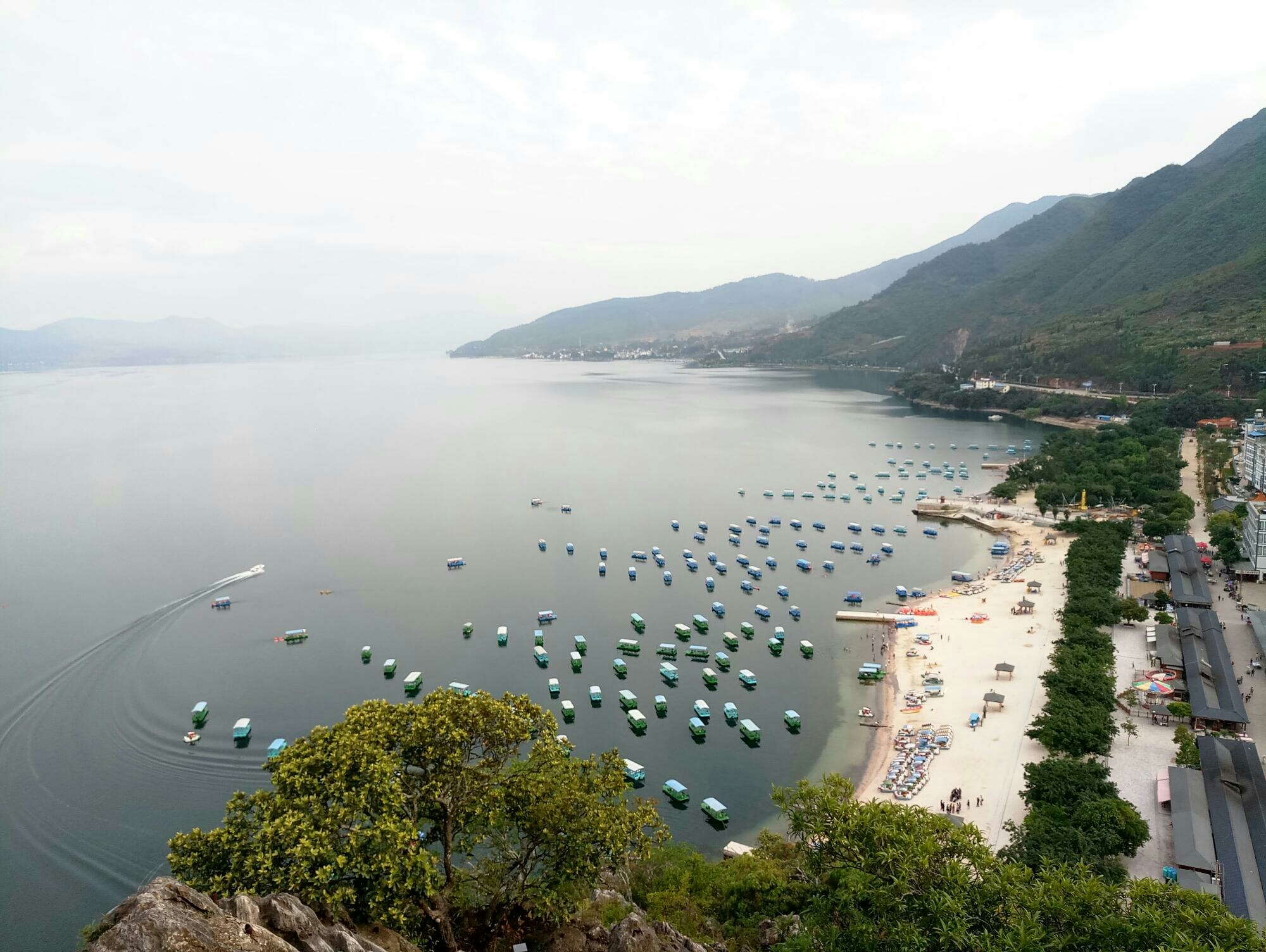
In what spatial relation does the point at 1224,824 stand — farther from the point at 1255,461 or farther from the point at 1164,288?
the point at 1164,288

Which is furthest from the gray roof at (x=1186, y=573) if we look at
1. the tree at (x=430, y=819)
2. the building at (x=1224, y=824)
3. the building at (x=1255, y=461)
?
the tree at (x=430, y=819)

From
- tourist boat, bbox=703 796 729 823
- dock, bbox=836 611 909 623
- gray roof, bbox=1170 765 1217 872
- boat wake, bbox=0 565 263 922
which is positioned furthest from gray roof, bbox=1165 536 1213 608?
boat wake, bbox=0 565 263 922

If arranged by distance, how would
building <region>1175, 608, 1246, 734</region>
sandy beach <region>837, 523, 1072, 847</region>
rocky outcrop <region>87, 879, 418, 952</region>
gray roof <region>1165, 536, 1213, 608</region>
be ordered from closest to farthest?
rocky outcrop <region>87, 879, 418, 952</region> < sandy beach <region>837, 523, 1072, 847</region> < building <region>1175, 608, 1246, 734</region> < gray roof <region>1165, 536, 1213, 608</region>

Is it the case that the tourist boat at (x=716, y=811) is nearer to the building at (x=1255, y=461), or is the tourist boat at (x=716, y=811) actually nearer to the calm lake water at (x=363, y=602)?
the calm lake water at (x=363, y=602)

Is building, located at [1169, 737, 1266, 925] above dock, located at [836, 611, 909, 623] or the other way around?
above

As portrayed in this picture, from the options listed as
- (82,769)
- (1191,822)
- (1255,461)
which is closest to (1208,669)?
(1191,822)

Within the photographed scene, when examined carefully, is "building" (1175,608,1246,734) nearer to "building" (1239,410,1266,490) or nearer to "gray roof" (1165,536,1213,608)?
"gray roof" (1165,536,1213,608)

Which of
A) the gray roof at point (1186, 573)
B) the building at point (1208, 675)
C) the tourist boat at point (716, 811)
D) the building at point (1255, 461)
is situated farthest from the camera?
the building at point (1255, 461)
